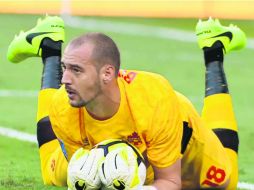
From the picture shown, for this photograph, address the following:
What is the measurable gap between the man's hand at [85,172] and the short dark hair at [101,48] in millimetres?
534

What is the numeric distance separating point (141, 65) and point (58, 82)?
793 centimetres

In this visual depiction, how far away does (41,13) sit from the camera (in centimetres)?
2273

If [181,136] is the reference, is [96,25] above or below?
above

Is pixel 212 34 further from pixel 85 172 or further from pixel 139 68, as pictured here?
pixel 139 68

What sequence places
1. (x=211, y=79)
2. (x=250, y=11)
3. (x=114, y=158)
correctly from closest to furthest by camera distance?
(x=114, y=158) → (x=211, y=79) → (x=250, y=11)

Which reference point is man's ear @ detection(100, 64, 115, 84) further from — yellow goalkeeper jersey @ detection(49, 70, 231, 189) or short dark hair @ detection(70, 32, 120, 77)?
yellow goalkeeper jersey @ detection(49, 70, 231, 189)

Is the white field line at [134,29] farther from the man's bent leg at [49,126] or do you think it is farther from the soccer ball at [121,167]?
the soccer ball at [121,167]

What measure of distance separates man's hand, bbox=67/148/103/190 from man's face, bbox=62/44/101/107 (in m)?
0.32

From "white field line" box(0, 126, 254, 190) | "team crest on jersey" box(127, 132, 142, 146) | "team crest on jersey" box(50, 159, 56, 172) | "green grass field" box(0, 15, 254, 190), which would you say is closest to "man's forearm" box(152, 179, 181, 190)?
"team crest on jersey" box(127, 132, 142, 146)

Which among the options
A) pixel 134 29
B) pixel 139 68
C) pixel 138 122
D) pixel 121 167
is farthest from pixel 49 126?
pixel 134 29

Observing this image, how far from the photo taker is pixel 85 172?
20.5ft

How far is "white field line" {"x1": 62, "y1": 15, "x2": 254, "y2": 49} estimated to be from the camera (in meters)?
20.1

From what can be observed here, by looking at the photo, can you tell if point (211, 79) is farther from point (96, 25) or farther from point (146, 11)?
point (146, 11)

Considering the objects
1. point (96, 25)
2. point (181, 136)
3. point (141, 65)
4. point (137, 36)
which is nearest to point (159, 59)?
point (141, 65)
